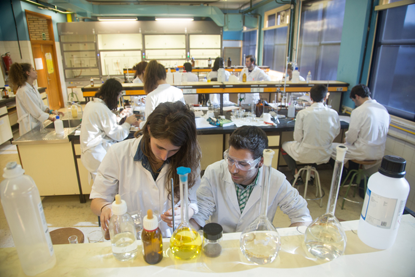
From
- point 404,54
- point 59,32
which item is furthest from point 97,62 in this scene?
point 404,54

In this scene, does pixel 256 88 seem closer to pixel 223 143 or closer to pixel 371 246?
pixel 223 143

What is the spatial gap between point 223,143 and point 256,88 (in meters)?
0.90

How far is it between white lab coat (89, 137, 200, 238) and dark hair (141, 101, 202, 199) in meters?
0.06

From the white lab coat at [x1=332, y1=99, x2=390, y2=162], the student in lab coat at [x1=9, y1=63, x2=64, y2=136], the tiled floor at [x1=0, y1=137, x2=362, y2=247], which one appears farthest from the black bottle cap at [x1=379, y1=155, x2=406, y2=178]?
the student in lab coat at [x1=9, y1=63, x2=64, y2=136]

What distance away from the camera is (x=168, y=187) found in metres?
1.29

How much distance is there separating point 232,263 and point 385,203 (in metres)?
0.47

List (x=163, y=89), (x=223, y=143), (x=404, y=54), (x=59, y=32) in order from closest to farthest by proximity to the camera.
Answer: (x=163, y=89) → (x=404, y=54) → (x=223, y=143) → (x=59, y=32)

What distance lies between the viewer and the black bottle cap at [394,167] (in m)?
0.69

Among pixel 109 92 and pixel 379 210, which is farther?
pixel 109 92

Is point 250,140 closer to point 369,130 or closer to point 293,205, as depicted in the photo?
point 293,205

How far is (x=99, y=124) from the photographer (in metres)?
2.36

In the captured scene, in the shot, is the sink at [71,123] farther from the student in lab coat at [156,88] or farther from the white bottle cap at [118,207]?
the white bottle cap at [118,207]

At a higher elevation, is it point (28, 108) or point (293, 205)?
point (28, 108)

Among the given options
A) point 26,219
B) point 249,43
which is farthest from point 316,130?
point 249,43
